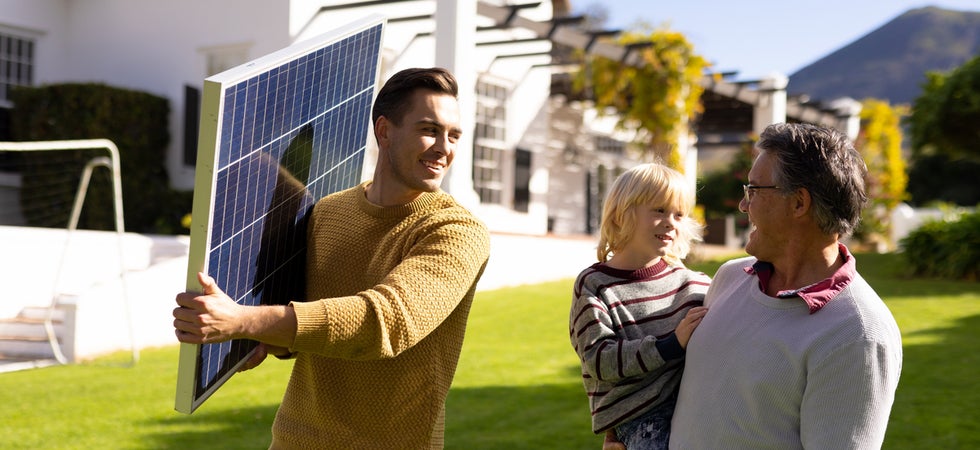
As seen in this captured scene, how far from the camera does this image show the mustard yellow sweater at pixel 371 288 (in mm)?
2160

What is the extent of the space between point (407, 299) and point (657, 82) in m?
15.7

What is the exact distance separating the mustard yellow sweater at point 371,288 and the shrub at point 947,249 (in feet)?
42.4

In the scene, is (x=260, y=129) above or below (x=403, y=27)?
below

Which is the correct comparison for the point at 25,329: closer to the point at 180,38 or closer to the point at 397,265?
the point at 180,38

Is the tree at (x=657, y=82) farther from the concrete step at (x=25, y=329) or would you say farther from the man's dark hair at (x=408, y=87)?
the man's dark hair at (x=408, y=87)

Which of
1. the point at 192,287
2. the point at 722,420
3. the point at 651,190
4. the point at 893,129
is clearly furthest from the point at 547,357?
the point at 893,129

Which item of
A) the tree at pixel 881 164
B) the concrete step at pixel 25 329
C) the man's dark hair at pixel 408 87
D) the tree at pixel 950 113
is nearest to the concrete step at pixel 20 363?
the concrete step at pixel 25 329

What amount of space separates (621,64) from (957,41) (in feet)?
495

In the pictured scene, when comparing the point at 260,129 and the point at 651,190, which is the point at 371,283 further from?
the point at 651,190

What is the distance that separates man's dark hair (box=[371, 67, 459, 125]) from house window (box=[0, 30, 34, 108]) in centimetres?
1411

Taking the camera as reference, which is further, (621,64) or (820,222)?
(621,64)

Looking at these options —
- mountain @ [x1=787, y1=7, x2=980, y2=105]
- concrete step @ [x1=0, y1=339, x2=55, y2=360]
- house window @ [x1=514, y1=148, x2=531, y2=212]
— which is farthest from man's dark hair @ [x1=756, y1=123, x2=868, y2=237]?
mountain @ [x1=787, y1=7, x2=980, y2=105]

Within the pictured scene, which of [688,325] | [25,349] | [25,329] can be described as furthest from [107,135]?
[688,325]

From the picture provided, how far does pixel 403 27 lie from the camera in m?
14.5
